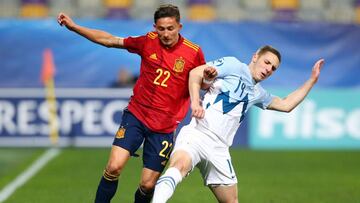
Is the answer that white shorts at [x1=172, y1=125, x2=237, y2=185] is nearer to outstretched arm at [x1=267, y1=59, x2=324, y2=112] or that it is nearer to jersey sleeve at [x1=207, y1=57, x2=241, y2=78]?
jersey sleeve at [x1=207, y1=57, x2=241, y2=78]

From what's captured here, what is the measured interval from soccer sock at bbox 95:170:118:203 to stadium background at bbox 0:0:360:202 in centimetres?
199

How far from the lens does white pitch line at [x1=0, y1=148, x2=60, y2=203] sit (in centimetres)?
1092

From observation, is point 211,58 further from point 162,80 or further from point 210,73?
point 210,73

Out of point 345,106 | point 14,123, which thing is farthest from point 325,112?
point 14,123

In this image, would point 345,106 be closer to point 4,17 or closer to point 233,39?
point 233,39

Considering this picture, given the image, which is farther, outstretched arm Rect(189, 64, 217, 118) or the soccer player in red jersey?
the soccer player in red jersey

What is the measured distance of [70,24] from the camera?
8.19m

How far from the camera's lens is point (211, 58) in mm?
18531

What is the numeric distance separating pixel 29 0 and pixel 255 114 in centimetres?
676

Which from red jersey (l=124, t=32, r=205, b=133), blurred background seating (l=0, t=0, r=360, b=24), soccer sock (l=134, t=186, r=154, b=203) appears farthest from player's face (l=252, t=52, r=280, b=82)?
blurred background seating (l=0, t=0, r=360, b=24)

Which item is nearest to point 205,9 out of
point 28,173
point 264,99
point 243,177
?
point 243,177

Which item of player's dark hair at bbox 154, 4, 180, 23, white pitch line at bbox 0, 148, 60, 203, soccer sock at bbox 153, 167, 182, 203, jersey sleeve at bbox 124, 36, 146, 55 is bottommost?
white pitch line at bbox 0, 148, 60, 203

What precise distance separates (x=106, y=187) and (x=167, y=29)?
1.56 meters

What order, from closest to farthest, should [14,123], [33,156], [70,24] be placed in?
[70,24]
[33,156]
[14,123]
